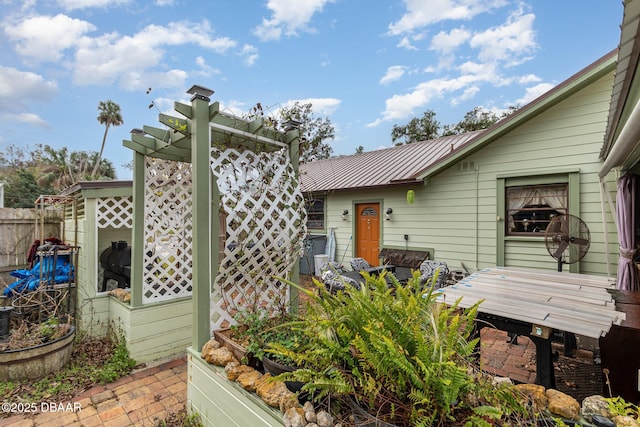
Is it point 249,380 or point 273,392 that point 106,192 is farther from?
point 273,392

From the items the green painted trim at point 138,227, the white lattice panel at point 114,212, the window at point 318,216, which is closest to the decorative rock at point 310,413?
the green painted trim at point 138,227

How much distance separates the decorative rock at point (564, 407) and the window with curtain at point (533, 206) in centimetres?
424

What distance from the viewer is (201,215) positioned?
2.23m

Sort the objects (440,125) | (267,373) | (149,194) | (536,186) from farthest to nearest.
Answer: (440,125) → (536,186) → (149,194) → (267,373)

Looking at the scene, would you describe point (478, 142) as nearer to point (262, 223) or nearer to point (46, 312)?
point (262, 223)

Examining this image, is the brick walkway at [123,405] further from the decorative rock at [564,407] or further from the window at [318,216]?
the window at [318,216]

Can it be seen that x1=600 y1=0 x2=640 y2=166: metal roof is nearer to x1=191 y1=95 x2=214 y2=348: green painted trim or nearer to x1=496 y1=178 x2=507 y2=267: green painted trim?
x1=496 y1=178 x2=507 y2=267: green painted trim

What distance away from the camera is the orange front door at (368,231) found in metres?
7.05

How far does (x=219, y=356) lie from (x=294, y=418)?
91 centimetres

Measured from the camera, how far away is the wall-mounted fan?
12.6ft

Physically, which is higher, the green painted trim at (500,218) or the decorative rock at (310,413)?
the green painted trim at (500,218)

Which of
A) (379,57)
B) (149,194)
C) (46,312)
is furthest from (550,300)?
(379,57)

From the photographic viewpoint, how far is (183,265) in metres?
3.76

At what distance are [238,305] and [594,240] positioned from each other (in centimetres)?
508
